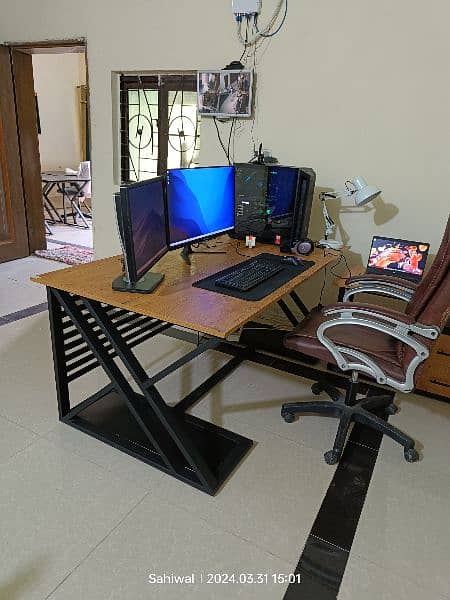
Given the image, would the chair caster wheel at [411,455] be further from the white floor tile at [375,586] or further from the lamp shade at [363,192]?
the lamp shade at [363,192]

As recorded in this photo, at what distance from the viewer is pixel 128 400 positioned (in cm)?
185

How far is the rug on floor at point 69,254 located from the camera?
4.66m

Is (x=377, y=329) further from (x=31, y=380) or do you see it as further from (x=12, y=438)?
(x=31, y=380)

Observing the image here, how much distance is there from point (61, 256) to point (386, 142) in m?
3.57

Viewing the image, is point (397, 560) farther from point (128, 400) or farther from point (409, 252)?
point (409, 252)

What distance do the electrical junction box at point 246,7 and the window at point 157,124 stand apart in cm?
62

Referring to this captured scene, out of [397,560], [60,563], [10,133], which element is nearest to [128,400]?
[60,563]

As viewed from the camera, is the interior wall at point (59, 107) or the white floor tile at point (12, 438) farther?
the interior wall at point (59, 107)

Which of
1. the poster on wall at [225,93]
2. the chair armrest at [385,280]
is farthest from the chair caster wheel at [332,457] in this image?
the poster on wall at [225,93]

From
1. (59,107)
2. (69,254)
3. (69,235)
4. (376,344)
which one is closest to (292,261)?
(376,344)

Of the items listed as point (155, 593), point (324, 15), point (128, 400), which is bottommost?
point (155, 593)

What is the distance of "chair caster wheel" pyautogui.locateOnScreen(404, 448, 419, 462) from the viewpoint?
198 centimetres

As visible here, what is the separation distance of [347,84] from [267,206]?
0.88m

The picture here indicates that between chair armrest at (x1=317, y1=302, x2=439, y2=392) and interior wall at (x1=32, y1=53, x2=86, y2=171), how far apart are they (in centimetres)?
677
